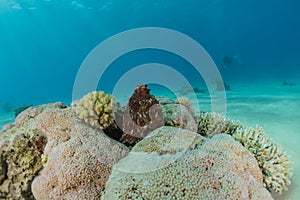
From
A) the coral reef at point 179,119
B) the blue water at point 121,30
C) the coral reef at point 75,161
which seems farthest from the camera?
the blue water at point 121,30

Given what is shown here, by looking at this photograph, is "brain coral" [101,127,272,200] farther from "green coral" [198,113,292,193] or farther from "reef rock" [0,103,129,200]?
"green coral" [198,113,292,193]

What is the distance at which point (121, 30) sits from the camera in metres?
88.1

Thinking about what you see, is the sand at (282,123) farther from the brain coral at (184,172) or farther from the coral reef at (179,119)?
the coral reef at (179,119)

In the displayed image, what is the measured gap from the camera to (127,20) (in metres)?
75.1

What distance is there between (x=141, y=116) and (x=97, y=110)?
2.46 ft

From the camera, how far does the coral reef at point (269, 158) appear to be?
3256 millimetres

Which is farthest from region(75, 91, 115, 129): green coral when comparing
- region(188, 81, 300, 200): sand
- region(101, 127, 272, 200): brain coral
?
region(188, 81, 300, 200): sand

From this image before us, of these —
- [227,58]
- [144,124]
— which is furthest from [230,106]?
[227,58]

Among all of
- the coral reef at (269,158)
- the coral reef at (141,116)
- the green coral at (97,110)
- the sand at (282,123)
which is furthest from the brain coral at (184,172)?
the sand at (282,123)

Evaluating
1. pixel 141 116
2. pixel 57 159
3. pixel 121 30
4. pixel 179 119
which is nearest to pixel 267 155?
pixel 179 119

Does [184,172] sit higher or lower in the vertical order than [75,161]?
lower

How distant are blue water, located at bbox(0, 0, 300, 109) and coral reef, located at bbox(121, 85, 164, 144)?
39.6m

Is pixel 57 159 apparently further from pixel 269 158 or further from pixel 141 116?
pixel 269 158

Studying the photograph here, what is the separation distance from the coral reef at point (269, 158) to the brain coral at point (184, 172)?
544 millimetres
